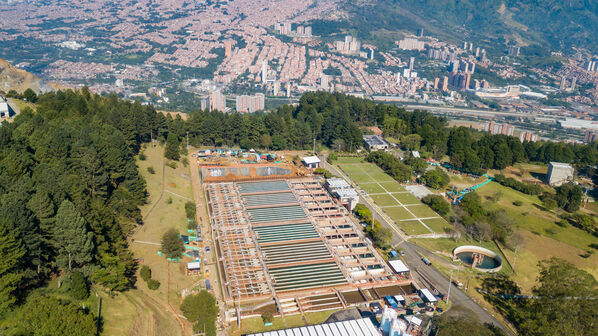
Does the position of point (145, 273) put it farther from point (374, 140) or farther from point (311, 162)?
point (374, 140)

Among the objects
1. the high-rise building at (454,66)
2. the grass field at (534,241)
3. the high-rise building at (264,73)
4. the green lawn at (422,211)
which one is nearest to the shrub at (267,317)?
the grass field at (534,241)

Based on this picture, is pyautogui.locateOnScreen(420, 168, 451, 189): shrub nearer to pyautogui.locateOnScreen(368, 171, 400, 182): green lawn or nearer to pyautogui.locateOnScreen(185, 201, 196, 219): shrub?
pyautogui.locateOnScreen(368, 171, 400, 182): green lawn

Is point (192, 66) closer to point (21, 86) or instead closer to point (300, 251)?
point (21, 86)

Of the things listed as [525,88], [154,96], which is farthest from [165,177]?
[525,88]

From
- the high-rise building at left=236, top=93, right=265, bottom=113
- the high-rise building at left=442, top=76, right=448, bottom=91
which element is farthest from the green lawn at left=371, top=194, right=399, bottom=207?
the high-rise building at left=442, top=76, right=448, bottom=91

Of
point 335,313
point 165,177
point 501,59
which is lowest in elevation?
point 335,313

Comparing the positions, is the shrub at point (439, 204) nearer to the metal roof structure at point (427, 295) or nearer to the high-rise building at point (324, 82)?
the metal roof structure at point (427, 295)
